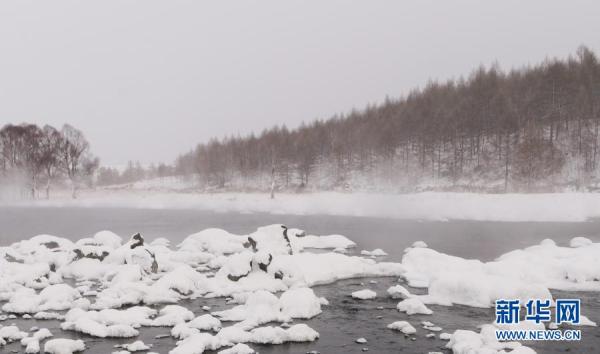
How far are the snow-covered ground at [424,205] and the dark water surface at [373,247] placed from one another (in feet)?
9.97

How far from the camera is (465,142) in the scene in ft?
225

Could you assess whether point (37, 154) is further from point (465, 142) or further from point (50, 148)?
point (465, 142)

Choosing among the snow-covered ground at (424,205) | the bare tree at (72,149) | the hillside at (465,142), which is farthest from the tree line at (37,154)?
the hillside at (465,142)

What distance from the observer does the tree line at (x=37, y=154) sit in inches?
2906

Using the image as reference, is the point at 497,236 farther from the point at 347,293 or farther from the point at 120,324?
the point at 120,324

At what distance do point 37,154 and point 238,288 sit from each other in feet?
241

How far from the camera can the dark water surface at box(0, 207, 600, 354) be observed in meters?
9.76

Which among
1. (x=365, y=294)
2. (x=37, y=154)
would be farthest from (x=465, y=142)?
(x=37, y=154)

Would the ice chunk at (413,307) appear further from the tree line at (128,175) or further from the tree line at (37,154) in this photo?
the tree line at (128,175)

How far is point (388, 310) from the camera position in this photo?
12320 mm

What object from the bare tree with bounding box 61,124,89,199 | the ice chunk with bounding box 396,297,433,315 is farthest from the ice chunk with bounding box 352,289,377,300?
the bare tree with bounding box 61,124,89,199

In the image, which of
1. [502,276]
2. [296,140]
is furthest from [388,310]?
[296,140]

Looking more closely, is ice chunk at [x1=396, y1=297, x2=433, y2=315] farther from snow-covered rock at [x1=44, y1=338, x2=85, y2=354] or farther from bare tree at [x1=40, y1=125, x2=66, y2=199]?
bare tree at [x1=40, y1=125, x2=66, y2=199]

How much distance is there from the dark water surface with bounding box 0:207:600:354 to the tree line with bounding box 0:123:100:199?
4021 centimetres
